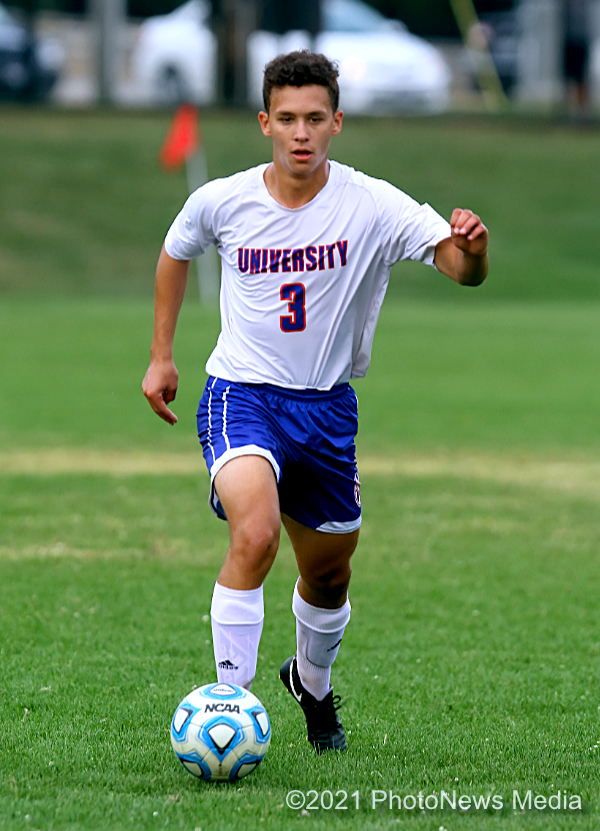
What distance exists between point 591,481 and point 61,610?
5409 millimetres

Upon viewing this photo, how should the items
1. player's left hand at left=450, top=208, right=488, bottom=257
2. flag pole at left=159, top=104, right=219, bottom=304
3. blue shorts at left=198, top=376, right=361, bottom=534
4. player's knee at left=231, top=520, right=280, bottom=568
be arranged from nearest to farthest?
player's knee at left=231, top=520, right=280, bottom=568
player's left hand at left=450, top=208, right=488, bottom=257
blue shorts at left=198, top=376, right=361, bottom=534
flag pole at left=159, top=104, right=219, bottom=304

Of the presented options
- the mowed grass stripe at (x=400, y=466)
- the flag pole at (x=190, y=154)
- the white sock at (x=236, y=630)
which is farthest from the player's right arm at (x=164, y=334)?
the flag pole at (x=190, y=154)

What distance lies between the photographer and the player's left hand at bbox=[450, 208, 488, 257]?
4465 millimetres

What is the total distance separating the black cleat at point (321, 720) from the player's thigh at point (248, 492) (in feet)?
2.93

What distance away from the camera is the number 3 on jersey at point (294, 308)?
15.5ft

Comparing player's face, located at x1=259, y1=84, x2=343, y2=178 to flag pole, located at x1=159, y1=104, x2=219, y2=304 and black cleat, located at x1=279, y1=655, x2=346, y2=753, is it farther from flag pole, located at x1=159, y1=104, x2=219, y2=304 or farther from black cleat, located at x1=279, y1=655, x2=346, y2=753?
flag pole, located at x1=159, y1=104, x2=219, y2=304

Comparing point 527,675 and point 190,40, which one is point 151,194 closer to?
point 190,40

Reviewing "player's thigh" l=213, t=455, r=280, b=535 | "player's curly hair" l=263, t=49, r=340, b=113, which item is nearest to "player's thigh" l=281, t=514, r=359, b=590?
"player's thigh" l=213, t=455, r=280, b=535

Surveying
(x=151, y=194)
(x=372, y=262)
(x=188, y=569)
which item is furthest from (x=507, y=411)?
(x=151, y=194)

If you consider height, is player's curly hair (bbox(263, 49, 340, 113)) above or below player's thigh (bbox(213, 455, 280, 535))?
above

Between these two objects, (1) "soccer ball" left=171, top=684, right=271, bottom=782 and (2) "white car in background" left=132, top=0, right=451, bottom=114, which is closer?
(1) "soccer ball" left=171, top=684, right=271, bottom=782

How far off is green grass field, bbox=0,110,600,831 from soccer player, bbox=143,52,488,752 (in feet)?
2.23

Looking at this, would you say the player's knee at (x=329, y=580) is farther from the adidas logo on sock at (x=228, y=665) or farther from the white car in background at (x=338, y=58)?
the white car in background at (x=338, y=58)

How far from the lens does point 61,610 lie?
6.73 m
